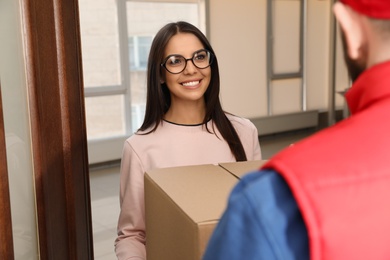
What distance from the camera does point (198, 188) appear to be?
2.73 feet

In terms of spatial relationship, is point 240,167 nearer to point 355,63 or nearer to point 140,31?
point 355,63

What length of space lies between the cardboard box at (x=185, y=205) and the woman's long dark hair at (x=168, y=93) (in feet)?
1.54

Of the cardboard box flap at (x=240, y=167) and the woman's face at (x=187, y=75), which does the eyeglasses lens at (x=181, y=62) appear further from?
the cardboard box flap at (x=240, y=167)

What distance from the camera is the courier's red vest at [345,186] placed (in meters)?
0.39

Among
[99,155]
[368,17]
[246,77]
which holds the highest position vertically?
[368,17]

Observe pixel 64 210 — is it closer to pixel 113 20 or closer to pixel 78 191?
pixel 78 191

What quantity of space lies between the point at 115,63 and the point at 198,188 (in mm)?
4479

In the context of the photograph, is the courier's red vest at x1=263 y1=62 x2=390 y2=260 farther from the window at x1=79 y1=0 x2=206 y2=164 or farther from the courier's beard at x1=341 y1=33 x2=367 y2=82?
the window at x1=79 y1=0 x2=206 y2=164

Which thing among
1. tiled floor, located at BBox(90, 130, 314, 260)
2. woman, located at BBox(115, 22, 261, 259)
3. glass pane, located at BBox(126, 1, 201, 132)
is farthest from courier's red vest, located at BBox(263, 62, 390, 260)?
glass pane, located at BBox(126, 1, 201, 132)

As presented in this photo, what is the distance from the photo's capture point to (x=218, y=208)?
0.73m

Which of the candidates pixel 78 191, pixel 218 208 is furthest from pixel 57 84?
pixel 218 208

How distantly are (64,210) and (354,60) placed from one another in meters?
0.85

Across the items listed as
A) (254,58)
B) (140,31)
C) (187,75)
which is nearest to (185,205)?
(187,75)

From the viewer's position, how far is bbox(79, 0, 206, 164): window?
4930mm
